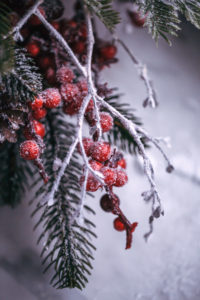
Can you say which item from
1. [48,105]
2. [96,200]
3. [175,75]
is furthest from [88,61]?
[175,75]

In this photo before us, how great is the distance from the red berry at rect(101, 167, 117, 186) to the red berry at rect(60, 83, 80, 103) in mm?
104

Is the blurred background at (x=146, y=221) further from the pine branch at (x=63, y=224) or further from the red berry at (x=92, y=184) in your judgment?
the red berry at (x=92, y=184)

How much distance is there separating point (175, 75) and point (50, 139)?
40cm

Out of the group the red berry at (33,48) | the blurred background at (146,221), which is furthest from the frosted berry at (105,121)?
the blurred background at (146,221)

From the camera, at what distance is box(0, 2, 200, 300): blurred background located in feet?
1.49

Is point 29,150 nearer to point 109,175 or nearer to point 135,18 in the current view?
point 109,175

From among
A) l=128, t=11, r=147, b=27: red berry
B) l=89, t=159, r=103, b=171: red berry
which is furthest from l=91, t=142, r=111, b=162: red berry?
l=128, t=11, r=147, b=27: red berry

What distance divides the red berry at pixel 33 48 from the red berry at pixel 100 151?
0.18 metres

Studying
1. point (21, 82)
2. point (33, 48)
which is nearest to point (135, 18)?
point (33, 48)

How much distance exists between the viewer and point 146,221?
55cm

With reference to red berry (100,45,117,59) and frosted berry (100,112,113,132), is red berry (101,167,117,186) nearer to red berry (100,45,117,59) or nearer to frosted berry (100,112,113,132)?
frosted berry (100,112,113,132)

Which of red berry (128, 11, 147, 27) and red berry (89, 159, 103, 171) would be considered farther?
red berry (128, 11, 147, 27)

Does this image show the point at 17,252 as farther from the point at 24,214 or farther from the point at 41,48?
the point at 41,48

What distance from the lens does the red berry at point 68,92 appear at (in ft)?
1.19
